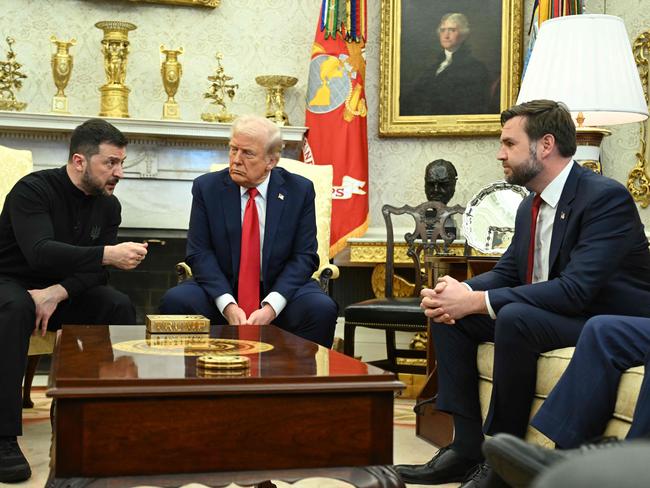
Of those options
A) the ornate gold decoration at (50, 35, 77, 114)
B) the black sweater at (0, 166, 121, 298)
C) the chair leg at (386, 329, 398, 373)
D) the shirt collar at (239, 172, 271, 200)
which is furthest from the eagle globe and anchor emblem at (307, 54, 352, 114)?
the black sweater at (0, 166, 121, 298)

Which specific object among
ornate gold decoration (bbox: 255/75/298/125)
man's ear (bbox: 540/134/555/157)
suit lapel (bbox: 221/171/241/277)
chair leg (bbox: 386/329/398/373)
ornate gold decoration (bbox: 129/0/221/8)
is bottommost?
chair leg (bbox: 386/329/398/373)

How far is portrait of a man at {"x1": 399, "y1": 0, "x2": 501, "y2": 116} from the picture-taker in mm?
6211

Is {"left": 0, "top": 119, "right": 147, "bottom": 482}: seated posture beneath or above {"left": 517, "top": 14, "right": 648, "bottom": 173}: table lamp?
beneath

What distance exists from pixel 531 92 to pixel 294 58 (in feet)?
9.30

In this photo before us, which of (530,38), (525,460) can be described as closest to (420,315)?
(530,38)

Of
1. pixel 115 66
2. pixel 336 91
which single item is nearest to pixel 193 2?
pixel 115 66

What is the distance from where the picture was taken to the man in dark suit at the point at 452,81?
6230 mm

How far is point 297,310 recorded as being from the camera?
12.1 ft

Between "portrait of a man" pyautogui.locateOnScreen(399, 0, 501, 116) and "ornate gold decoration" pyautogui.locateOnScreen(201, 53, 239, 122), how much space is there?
4.01 feet

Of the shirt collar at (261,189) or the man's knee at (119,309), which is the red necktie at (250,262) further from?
the man's knee at (119,309)

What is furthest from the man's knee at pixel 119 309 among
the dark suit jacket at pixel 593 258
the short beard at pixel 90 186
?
the dark suit jacket at pixel 593 258

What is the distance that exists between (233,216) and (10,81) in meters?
2.65

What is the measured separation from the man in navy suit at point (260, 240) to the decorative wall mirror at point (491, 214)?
953 mm

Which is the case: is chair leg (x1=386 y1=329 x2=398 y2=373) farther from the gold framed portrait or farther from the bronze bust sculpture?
the gold framed portrait
